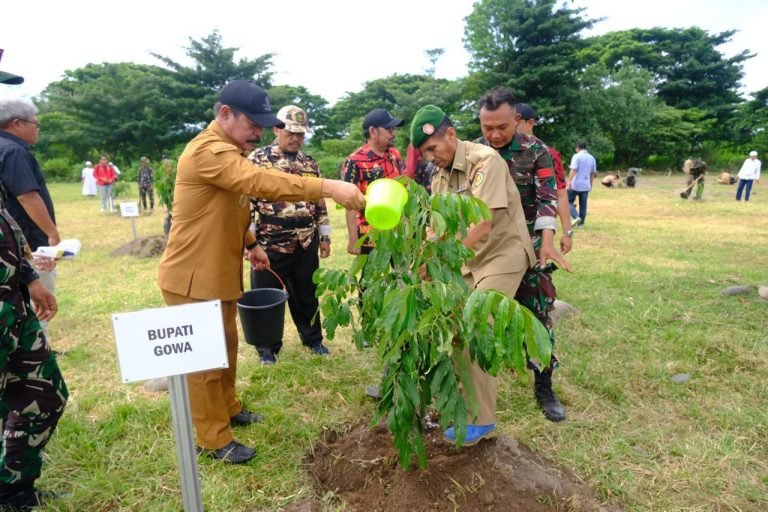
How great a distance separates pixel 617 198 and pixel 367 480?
1523 cm

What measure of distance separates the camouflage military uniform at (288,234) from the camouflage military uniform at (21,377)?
1.69 meters

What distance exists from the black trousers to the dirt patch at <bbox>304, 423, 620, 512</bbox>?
144 centimetres

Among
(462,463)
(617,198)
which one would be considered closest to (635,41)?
(617,198)

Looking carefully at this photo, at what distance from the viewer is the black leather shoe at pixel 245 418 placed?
118 inches

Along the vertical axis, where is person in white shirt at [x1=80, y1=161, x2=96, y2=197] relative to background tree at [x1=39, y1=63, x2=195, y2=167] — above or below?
below

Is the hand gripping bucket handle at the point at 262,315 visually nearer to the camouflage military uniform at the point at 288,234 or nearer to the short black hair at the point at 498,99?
the camouflage military uniform at the point at 288,234

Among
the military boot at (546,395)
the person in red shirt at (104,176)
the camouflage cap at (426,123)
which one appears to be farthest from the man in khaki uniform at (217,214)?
the person in red shirt at (104,176)

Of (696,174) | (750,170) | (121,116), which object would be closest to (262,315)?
(750,170)

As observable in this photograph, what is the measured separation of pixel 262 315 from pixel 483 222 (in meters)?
1.62

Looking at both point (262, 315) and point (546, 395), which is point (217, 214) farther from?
point (546, 395)

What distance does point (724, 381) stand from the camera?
11.4 feet

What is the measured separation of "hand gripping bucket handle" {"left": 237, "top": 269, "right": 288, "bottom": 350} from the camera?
3270 mm

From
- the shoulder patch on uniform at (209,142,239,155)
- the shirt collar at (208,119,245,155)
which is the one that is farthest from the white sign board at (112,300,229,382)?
the shirt collar at (208,119,245,155)

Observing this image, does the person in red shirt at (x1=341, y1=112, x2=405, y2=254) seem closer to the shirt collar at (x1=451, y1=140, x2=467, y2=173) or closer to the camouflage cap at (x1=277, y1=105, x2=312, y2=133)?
the camouflage cap at (x1=277, y1=105, x2=312, y2=133)
